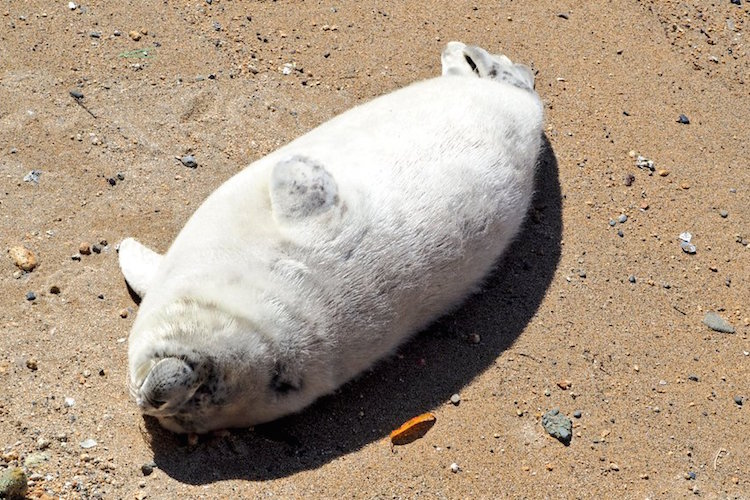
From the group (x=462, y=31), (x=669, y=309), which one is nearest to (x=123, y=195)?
(x=462, y=31)

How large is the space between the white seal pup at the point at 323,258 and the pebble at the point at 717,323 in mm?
1253

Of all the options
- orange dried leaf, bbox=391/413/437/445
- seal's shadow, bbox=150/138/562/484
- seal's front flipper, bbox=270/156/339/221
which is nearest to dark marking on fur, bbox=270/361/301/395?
seal's shadow, bbox=150/138/562/484

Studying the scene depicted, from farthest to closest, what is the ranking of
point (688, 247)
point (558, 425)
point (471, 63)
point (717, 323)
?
point (471, 63) → point (688, 247) → point (717, 323) → point (558, 425)

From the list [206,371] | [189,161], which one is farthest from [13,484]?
[189,161]

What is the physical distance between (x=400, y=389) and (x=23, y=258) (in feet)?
6.69

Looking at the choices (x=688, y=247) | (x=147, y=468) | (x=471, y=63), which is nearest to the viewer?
(x=147, y=468)

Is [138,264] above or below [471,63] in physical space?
below

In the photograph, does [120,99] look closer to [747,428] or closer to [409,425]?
[409,425]

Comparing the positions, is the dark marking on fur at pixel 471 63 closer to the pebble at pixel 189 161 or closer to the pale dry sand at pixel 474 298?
the pale dry sand at pixel 474 298

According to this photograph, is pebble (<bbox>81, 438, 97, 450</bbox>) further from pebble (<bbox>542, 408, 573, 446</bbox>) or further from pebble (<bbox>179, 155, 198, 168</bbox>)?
pebble (<bbox>542, 408, 573, 446</bbox>)

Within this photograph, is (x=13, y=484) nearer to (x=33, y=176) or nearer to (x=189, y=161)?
(x=33, y=176)

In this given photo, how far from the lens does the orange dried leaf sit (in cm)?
420

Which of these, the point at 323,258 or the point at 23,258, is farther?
the point at 23,258

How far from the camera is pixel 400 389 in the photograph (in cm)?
443
